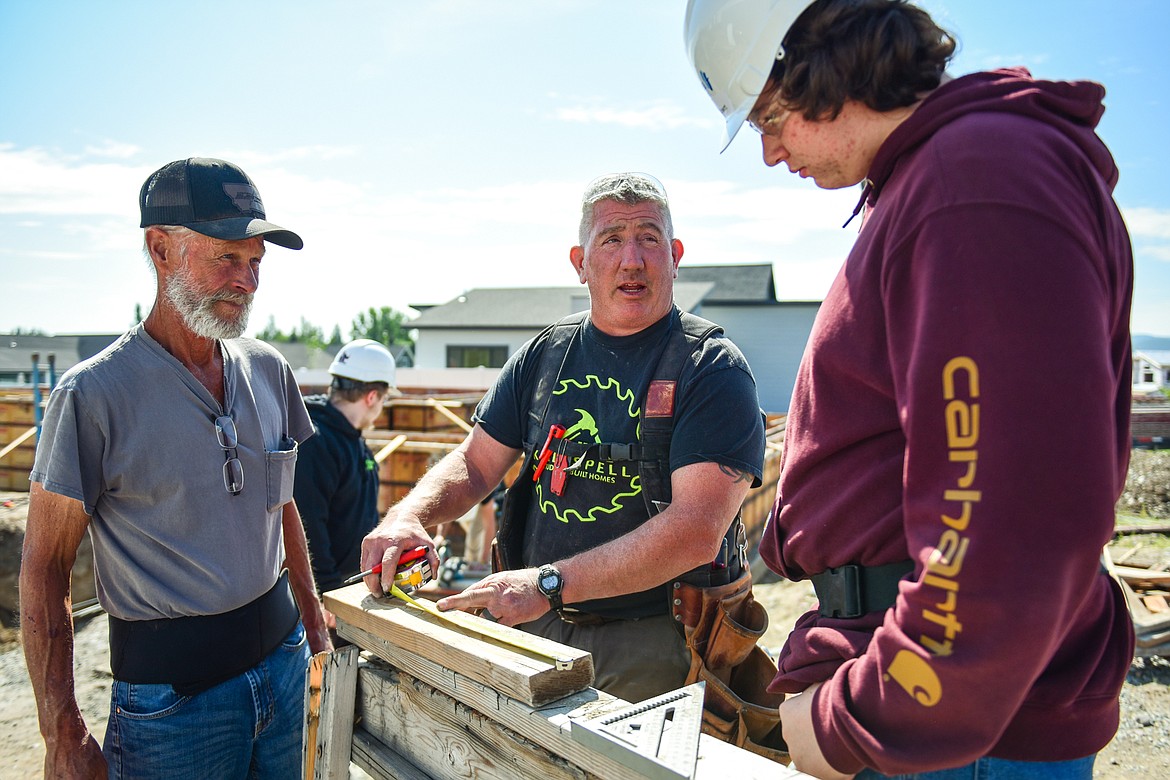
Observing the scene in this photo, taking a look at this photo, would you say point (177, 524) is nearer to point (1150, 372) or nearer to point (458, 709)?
point (458, 709)

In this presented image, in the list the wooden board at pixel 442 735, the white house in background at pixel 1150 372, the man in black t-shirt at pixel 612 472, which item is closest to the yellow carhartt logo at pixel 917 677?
the wooden board at pixel 442 735

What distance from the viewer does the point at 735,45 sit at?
4.93 ft

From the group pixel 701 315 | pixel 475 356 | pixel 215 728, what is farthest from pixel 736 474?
pixel 475 356

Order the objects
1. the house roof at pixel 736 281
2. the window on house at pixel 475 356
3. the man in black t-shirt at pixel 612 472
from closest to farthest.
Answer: the man in black t-shirt at pixel 612 472 → the window on house at pixel 475 356 → the house roof at pixel 736 281

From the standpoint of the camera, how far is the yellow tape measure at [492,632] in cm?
167

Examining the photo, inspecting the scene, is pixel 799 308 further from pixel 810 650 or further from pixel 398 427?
pixel 810 650

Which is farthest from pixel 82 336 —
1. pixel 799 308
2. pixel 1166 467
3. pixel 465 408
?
pixel 1166 467

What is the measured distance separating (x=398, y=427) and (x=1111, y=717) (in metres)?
10.2

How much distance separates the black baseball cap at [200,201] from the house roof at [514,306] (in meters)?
30.5

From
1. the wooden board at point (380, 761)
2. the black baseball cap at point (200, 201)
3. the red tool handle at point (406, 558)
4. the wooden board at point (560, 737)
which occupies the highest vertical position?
the black baseball cap at point (200, 201)

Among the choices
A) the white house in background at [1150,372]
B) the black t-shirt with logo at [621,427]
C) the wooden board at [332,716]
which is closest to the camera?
the wooden board at [332,716]

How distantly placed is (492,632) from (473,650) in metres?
0.13

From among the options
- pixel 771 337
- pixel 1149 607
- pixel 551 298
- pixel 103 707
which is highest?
pixel 551 298

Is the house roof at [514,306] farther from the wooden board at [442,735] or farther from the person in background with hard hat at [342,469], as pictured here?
the wooden board at [442,735]
